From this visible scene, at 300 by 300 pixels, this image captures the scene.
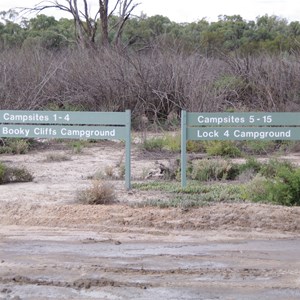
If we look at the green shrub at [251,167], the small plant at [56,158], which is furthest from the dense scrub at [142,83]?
the green shrub at [251,167]

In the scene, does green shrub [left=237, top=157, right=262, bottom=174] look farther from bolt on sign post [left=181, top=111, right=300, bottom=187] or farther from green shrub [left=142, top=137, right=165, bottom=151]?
green shrub [left=142, top=137, right=165, bottom=151]

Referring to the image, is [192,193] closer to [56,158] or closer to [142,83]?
[56,158]

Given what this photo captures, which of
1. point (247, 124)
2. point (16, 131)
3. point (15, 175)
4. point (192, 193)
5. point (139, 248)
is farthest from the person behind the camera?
point (15, 175)

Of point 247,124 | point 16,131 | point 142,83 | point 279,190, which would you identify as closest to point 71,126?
point 16,131

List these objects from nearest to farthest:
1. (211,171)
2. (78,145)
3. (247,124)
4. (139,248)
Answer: (139,248)
(247,124)
(211,171)
(78,145)

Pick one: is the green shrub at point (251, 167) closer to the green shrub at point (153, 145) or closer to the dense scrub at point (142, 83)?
the green shrub at point (153, 145)

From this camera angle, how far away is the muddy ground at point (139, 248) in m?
7.39

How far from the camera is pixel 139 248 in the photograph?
905 centimetres

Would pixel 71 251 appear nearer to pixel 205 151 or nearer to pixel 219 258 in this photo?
pixel 219 258

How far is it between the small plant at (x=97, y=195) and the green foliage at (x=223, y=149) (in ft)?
18.7

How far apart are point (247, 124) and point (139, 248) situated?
4.22m

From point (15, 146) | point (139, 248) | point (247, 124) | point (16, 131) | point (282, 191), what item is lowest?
point (139, 248)

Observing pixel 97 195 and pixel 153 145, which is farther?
pixel 153 145

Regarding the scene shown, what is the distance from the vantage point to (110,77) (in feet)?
74.9
